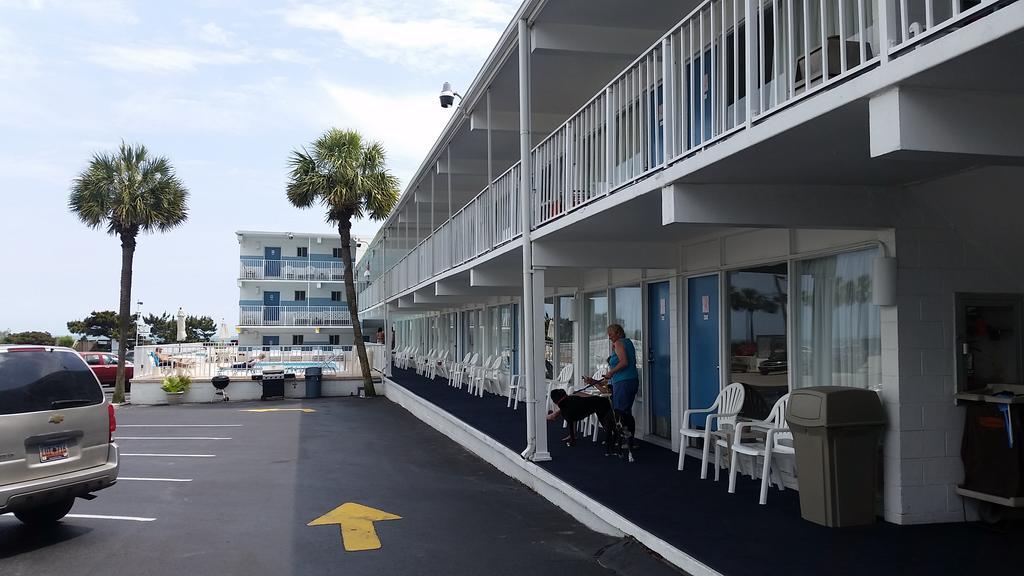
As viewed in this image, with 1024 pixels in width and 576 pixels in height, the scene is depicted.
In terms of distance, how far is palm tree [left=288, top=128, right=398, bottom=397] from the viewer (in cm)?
2361

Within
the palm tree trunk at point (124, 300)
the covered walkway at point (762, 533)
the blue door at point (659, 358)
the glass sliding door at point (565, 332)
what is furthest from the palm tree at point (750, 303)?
the palm tree trunk at point (124, 300)

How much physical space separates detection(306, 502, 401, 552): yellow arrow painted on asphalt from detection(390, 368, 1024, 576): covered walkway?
203cm

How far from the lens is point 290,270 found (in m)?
51.7

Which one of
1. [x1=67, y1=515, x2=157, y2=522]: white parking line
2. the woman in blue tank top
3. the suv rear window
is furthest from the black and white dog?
the suv rear window

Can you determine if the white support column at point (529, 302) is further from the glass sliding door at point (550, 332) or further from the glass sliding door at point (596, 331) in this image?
the glass sliding door at point (550, 332)

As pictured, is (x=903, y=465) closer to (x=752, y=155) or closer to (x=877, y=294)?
(x=877, y=294)

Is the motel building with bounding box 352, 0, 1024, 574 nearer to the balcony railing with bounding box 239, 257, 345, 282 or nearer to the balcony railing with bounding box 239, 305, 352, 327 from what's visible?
the balcony railing with bounding box 239, 305, 352, 327

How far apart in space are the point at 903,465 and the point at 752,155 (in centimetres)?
299

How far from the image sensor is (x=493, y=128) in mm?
13250

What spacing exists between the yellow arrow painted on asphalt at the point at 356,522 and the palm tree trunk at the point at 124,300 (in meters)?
18.4

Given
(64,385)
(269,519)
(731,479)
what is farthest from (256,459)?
(731,479)

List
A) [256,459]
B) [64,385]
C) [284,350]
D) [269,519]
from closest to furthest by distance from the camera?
[64,385] → [269,519] → [256,459] → [284,350]

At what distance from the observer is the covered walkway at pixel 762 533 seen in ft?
17.0

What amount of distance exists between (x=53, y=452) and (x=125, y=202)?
768 inches
